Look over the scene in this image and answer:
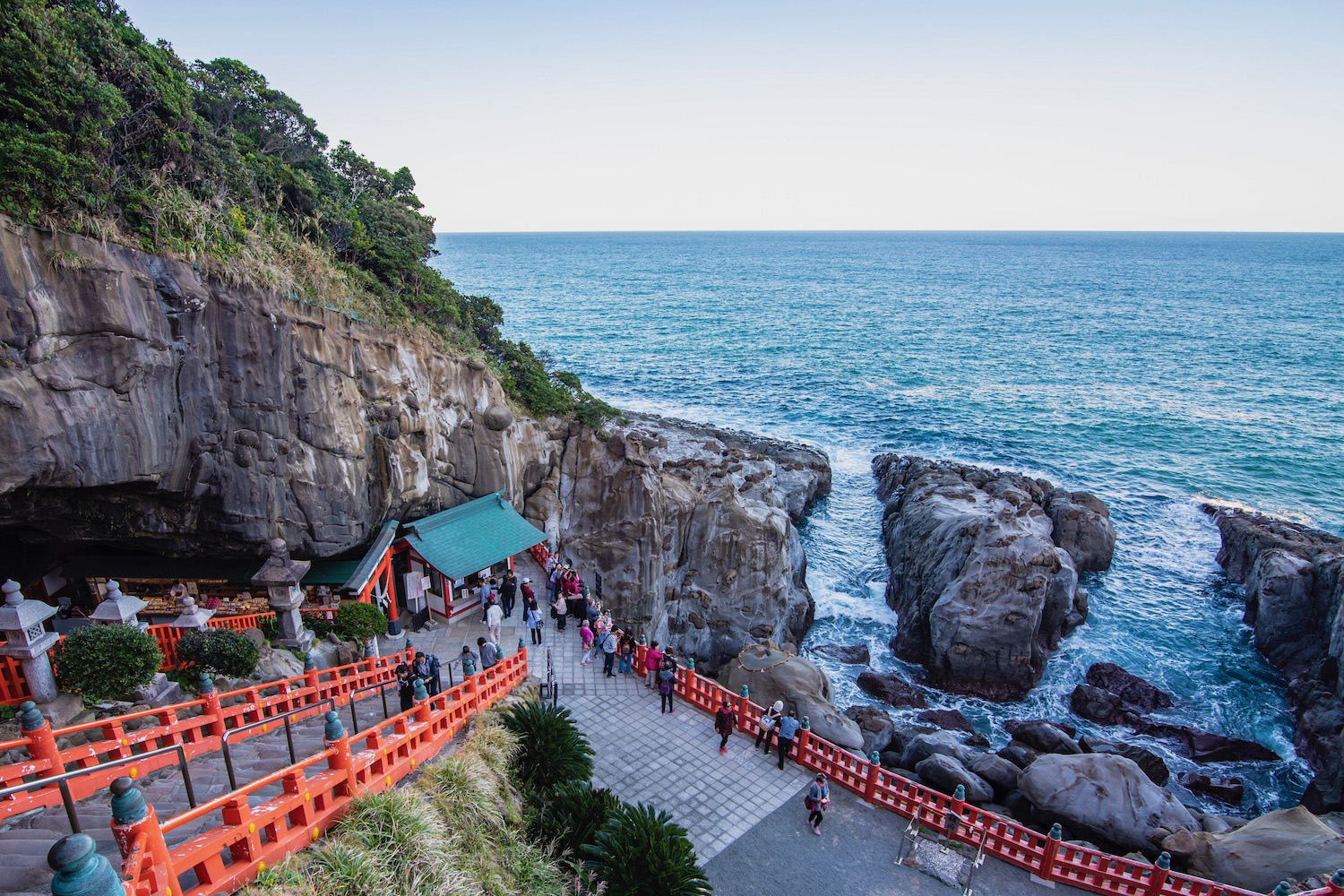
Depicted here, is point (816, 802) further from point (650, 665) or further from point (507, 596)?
point (507, 596)

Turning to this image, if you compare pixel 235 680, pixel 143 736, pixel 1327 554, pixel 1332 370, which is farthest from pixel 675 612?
pixel 1332 370

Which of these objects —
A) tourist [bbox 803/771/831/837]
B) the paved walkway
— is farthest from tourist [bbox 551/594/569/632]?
tourist [bbox 803/771/831/837]

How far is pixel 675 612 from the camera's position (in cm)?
2902

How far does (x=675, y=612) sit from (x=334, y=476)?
1507 centimetres

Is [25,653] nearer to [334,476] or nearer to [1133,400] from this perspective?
[334,476]

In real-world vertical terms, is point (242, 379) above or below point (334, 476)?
above

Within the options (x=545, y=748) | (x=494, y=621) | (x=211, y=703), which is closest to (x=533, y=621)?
(x=494, y=621)

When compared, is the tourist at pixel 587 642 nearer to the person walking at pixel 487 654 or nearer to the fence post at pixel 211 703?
the person walking at pixel 487 654

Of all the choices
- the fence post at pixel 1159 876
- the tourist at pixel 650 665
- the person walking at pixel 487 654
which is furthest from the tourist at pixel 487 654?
the fence post at pixel 1159 876

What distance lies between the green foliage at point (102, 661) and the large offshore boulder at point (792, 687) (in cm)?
1367

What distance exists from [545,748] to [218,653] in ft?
21.8

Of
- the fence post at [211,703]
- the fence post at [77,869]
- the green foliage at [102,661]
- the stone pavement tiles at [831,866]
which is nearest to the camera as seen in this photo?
the fence post at [77,869]

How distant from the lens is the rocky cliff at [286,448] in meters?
13.6

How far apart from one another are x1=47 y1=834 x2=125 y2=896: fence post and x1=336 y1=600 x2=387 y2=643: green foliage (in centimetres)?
1233
